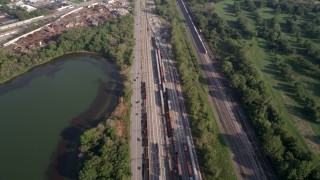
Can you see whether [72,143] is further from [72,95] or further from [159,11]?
[159,11]

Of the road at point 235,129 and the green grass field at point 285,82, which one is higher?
the green grass field at point 285,82

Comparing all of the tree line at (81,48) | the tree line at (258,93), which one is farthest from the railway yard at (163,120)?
the tree line at (258,93)

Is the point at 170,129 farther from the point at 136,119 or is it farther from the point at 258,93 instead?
the point at 258,93

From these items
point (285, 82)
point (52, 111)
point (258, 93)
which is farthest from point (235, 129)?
point (52, 111)

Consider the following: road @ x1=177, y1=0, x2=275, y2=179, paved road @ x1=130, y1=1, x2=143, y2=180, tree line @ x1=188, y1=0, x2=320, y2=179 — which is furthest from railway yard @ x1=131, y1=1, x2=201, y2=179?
tree line @ x1=188, y1=0, x2=320, y2=179

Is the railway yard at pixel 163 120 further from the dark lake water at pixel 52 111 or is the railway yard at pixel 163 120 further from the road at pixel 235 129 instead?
the dark lake water at pixel 52 111
